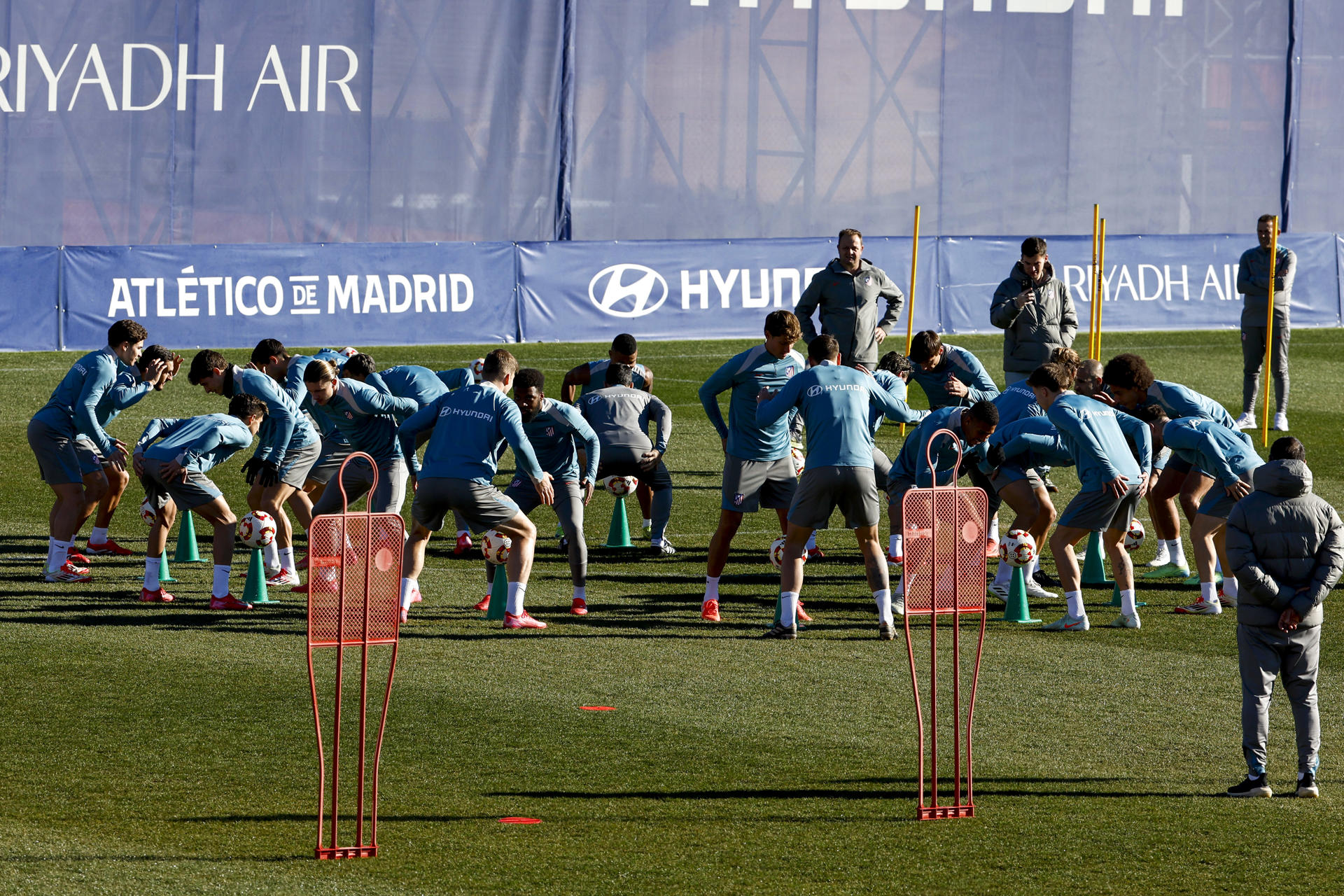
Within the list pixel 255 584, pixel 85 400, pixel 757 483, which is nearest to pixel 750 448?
pixel 757 483

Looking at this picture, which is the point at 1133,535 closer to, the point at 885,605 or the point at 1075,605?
the point at 1075,605

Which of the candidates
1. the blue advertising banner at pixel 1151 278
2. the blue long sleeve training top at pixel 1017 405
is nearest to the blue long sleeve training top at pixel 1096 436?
the blue long sleeve training top at pixel 1017 405

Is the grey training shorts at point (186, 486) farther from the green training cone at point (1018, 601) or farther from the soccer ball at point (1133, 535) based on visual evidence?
the soccer ball at point (1133, 535)

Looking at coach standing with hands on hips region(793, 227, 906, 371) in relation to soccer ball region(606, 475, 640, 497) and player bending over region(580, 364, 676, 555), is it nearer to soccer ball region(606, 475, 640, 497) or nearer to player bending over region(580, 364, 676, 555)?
player bending over region(580, 364, 676, 555)

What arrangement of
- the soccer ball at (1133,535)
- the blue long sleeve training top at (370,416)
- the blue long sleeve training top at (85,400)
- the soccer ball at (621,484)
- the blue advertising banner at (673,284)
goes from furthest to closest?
the blue advertising banner at (673,284) → the soccer ball at (621,484) → the blue long sleeve training top at (85,400) → the blue long sleeve training top at (370,416) → the soccer ball at (1133,535)

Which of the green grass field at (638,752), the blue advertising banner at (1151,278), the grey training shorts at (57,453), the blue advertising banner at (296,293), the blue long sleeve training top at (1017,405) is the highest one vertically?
the blue advertising banner at (1151,278)

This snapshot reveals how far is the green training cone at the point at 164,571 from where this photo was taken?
13.3 m

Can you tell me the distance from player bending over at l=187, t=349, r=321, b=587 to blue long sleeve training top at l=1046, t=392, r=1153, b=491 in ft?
17.6

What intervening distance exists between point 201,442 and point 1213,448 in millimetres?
6623

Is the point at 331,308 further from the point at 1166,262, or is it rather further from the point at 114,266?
the point at 1166,262

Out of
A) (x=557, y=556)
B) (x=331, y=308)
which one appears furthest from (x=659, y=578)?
(x=331, y=308)

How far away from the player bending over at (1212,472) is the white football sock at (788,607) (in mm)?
2560

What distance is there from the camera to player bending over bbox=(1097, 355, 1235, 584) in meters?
12.7

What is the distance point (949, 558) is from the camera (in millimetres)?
8141
